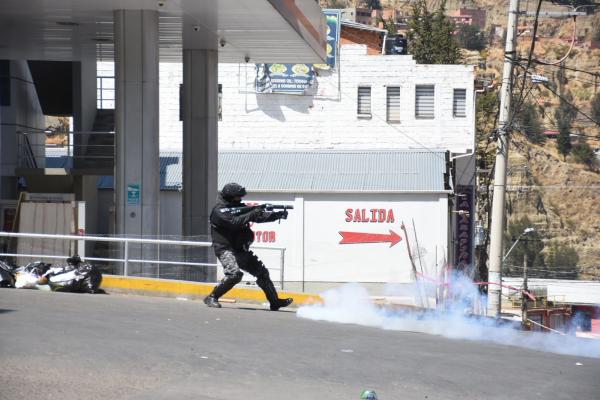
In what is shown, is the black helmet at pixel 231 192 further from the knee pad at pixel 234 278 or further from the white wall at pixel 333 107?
the white wall at pixel 333 107

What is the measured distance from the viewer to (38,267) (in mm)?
18609

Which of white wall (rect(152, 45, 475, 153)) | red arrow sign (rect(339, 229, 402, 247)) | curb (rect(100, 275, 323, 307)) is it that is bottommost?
red arrow sign (rect(339, 229, 402, 247))

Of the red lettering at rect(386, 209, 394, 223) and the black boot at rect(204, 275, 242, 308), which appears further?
the red lettering at rect(386, 209, 394, 223)

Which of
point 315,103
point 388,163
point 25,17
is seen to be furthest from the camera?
point 315,103

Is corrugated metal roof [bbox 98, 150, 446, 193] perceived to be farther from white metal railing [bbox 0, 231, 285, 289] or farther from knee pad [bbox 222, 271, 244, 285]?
knee pad [bbox 222, 271, 244, 285]

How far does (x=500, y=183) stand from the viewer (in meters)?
25.2

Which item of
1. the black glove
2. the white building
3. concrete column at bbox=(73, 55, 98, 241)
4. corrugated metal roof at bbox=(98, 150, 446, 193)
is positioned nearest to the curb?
the black glove

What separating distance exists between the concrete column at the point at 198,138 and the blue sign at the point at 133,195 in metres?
4.65

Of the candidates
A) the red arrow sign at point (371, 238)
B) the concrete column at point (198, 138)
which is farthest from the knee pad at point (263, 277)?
the red arrow sign at point (371, 238)

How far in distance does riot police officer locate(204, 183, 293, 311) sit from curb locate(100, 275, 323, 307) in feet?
9.24

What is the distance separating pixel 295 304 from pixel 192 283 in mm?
1940

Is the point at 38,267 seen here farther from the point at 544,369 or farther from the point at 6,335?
the point at 544,369

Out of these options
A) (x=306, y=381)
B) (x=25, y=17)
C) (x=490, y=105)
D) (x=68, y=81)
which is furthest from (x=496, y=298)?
(x=490, y=105)

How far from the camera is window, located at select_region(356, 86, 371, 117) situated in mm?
44656
